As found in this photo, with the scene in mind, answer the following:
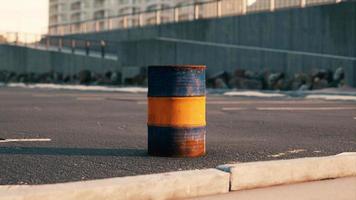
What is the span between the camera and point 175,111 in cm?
583

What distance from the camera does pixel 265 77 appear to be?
84.7 ft

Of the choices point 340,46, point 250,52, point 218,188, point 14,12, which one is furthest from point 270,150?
point 14,12

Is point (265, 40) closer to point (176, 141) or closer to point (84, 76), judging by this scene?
point (84, 76)

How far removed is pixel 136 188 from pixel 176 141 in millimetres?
1699

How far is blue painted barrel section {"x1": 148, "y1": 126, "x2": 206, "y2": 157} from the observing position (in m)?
5.88

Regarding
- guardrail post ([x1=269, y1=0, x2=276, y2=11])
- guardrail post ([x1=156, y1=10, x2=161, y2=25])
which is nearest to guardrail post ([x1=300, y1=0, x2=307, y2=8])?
guardrail post ([x1=269, y1=0, x2=276, y2=11])

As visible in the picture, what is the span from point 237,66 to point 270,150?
69.9ft

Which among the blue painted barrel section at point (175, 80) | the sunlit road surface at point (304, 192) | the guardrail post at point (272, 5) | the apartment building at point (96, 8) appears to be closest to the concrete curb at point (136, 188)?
the sunlit road surface at point (304, 192)

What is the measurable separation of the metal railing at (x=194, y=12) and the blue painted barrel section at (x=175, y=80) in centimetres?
1964

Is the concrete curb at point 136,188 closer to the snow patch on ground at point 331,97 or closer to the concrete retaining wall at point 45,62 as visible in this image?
the snow patch on ground at point 331,97

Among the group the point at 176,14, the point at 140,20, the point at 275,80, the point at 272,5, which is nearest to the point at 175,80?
the point at 275,80

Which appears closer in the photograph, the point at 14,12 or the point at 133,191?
the point at 133,191

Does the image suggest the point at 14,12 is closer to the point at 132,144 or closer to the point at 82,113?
the point at 82,113

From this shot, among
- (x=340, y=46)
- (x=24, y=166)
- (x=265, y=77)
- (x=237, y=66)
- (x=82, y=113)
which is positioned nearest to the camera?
(x=24, y=166)
